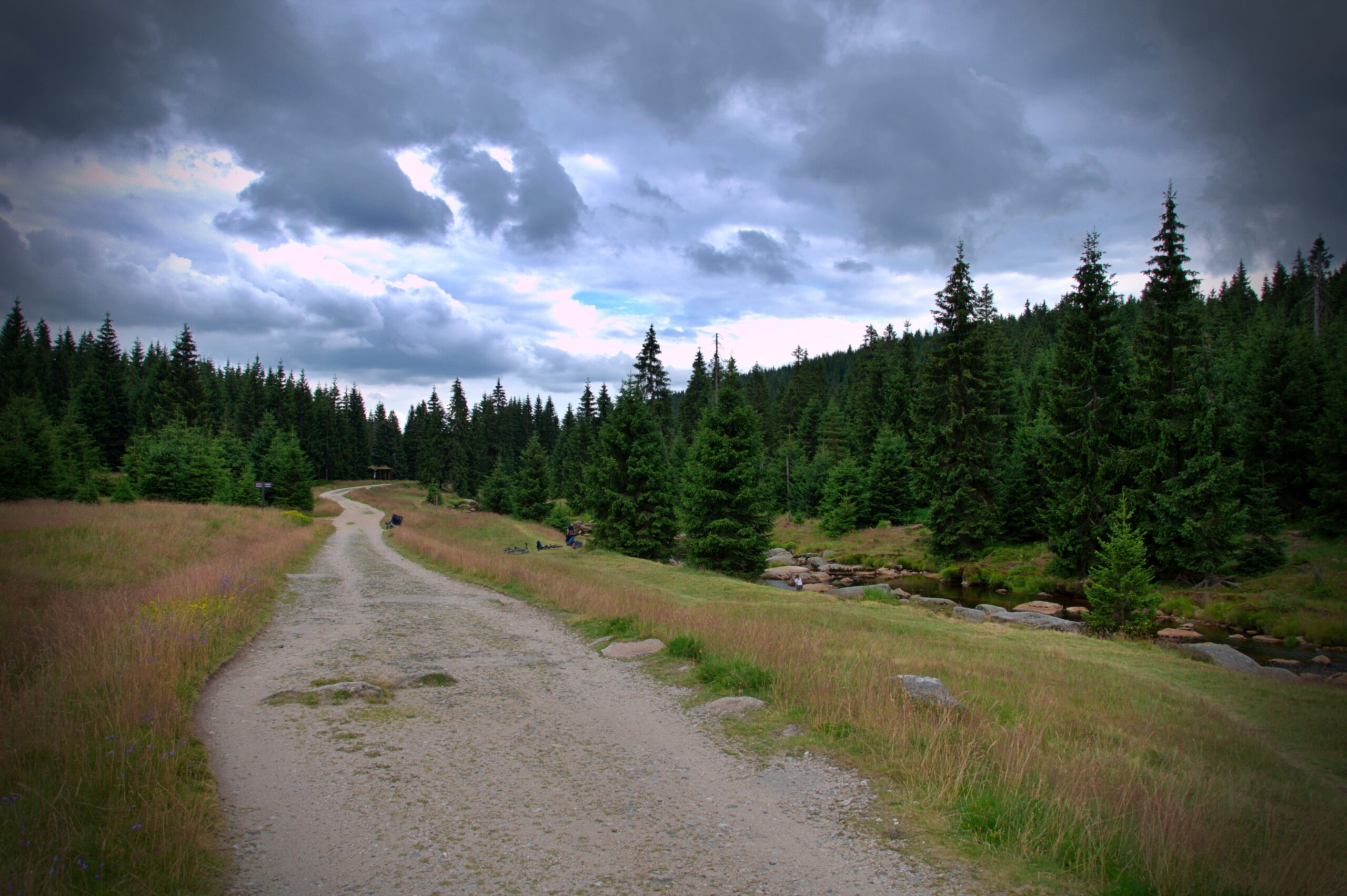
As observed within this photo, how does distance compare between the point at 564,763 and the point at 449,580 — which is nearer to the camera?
the point at 564,763

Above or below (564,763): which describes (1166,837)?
above

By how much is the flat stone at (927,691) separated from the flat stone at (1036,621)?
51.2 feet

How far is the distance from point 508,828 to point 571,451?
265 feet

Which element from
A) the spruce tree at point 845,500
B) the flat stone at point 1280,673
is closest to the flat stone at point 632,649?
the flat stone at point 1280,673

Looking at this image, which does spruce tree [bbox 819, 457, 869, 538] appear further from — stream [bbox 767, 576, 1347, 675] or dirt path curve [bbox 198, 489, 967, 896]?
dirt path curve [bbox 198, 489, 967, 896]

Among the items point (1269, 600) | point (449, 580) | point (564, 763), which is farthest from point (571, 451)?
point (564, 763)

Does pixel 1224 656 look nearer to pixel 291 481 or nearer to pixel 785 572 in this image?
pixel 785 572

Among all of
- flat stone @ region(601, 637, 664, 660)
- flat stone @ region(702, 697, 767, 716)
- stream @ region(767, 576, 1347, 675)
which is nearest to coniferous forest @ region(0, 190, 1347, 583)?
stream @ region(767, 576, 1347, 675)

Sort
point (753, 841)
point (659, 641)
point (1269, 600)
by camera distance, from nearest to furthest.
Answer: point (753, 841)
point (659, 641)
point (1269, 600)

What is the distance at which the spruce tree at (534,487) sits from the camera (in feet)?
192

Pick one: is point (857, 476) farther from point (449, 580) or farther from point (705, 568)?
point (449, 580)

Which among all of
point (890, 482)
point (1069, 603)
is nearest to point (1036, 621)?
point (1069, 603)

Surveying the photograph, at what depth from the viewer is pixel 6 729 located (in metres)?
5.02

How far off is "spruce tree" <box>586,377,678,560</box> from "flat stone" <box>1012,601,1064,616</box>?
16247 mm
